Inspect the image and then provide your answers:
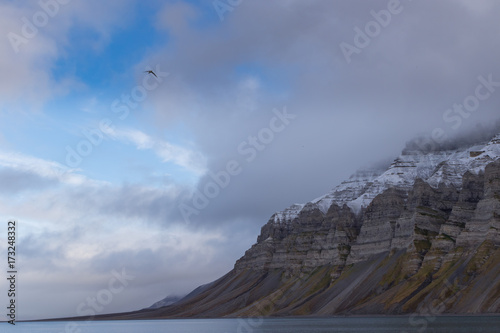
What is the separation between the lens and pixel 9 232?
387ft

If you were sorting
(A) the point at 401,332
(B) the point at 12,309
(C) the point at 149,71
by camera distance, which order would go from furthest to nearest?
(A) the point at 401,332
(B) the point at 12,309
(C) the point at 149,71

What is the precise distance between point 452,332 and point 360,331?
31.8m

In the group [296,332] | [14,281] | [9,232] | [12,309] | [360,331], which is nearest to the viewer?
[9,232]

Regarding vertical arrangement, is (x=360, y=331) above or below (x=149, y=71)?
below

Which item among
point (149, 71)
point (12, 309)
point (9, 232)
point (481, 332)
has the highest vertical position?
point (149, 71)

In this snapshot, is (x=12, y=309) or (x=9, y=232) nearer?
(x=9, y=232)

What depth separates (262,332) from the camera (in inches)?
7771

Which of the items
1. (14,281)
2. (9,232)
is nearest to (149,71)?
(9,232)

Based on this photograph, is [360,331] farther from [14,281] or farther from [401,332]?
[14,281]

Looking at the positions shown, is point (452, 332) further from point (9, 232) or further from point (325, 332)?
point (9, 232)

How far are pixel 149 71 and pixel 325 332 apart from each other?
350 feet

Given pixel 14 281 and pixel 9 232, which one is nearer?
pixel 9 232

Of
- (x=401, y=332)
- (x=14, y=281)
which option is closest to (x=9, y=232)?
(x=14, y=281)

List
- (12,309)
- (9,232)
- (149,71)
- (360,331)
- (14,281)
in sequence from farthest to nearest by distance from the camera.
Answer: (360,331) < (12,309) < (14,281) < (9,232) < (149,71)
